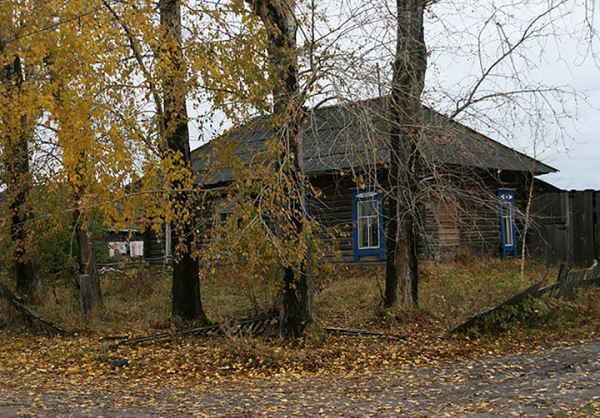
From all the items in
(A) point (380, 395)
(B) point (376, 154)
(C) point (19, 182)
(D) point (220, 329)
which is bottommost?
(A) point (380, 395)

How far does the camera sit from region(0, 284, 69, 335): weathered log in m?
14.0

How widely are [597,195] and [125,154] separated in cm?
1579

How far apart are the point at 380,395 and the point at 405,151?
546 centimetres

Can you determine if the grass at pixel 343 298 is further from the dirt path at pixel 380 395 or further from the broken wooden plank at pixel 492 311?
the dirt path at pixel 380 395

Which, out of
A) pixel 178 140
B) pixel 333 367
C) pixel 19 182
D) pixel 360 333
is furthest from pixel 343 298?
pixel 19 182

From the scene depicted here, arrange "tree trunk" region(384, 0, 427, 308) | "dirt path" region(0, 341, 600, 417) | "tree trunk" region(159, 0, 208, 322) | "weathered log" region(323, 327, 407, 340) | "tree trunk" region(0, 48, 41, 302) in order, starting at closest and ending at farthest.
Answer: "dirt path" region(0, 341, 600, 417)
"tree trunk" region(384, 0, 427, 308)
"tree trunk" region(159, 0, 208, 322)
"weathered log" region(323, 327, 407, 340)
"tree trunk" region(0, 48, 41, 302)

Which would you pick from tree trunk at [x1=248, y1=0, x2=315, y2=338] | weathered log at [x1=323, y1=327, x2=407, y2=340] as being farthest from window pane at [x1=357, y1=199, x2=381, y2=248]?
tree trunk at [x1=248, y1=0, x2=315, y2=338]

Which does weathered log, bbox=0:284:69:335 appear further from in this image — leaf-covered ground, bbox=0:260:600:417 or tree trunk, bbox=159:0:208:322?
tree trunk, bbox=159:0:208:322

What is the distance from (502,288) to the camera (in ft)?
49.1

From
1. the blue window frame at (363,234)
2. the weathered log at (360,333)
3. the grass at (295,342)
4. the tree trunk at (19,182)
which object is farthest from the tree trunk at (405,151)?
the tree trunk at (19,182)

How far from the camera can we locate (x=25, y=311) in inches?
567

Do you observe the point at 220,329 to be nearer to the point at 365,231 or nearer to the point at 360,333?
the point at 360,333

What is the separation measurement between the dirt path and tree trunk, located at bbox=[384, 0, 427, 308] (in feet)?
10.6

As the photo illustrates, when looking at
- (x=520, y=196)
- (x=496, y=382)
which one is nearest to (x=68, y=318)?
(x=496, y=382)
